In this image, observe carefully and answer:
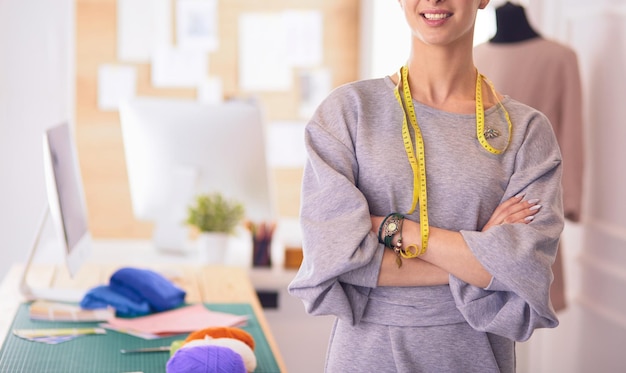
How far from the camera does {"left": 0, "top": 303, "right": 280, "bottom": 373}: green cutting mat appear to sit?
72.0 inches

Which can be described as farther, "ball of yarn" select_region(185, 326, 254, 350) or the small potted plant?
the small potted plant

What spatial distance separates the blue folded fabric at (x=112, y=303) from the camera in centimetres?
229

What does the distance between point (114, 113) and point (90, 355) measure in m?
3.41

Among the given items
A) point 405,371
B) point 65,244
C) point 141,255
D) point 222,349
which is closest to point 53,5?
point 141,255

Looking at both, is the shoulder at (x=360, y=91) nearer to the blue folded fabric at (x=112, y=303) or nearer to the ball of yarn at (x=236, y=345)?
the ball of yarn at (x=236, y=345)

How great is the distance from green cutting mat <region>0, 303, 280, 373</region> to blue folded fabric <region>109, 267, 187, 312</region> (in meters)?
0.20

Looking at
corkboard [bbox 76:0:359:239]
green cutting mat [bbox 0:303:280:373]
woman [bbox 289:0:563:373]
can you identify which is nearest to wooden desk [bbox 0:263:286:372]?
green cutting mat [bbox 0:303:280:373]

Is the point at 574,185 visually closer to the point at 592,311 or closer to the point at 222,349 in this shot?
the point at 592,311

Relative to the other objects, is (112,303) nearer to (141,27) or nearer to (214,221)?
(214,221)

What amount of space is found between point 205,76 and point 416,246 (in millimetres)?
4004

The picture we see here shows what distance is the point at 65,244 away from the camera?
2283 mm

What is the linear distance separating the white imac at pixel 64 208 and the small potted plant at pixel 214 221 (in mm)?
571

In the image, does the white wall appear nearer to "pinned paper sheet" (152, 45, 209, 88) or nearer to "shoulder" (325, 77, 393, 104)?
"pinned paper sheet" (152, 45, 209, 88)

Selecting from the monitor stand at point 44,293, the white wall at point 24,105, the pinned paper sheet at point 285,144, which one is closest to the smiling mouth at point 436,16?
the monitor stand at point 44,293
